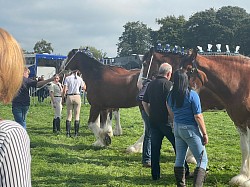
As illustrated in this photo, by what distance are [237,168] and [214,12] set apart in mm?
62805

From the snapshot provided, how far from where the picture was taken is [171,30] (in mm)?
69625

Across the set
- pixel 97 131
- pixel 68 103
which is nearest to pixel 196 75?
pixel 97 131

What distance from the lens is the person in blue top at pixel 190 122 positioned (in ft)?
16.9

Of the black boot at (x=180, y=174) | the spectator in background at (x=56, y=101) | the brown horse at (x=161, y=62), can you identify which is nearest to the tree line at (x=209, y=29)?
the spectator in background at (x=56, y=101)

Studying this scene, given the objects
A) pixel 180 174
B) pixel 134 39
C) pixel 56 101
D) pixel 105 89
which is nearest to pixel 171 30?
pixel 134 39

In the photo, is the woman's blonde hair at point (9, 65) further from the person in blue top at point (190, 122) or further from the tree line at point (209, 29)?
the tree line at point (209, 29)

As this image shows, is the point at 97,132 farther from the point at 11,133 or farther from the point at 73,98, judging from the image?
the point at 11,133

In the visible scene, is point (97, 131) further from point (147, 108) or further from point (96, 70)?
point (147, 108)

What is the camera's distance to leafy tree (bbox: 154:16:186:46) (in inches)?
2645

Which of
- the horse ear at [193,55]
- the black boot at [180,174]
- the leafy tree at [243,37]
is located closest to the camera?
the black boot at [180,174]

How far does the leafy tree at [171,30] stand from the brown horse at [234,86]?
60948mm

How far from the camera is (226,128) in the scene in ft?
43.5

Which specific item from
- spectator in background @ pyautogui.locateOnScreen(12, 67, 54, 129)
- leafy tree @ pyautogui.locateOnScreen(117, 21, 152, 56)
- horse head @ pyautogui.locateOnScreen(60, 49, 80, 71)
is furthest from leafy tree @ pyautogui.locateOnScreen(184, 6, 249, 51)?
spectator in background @ pyautogui.locateOnScreen(12, 67, 54, 129)

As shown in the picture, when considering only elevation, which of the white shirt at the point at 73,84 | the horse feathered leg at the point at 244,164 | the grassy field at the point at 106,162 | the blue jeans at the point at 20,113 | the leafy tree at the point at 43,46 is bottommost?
the grassy field at the point at 106,162
